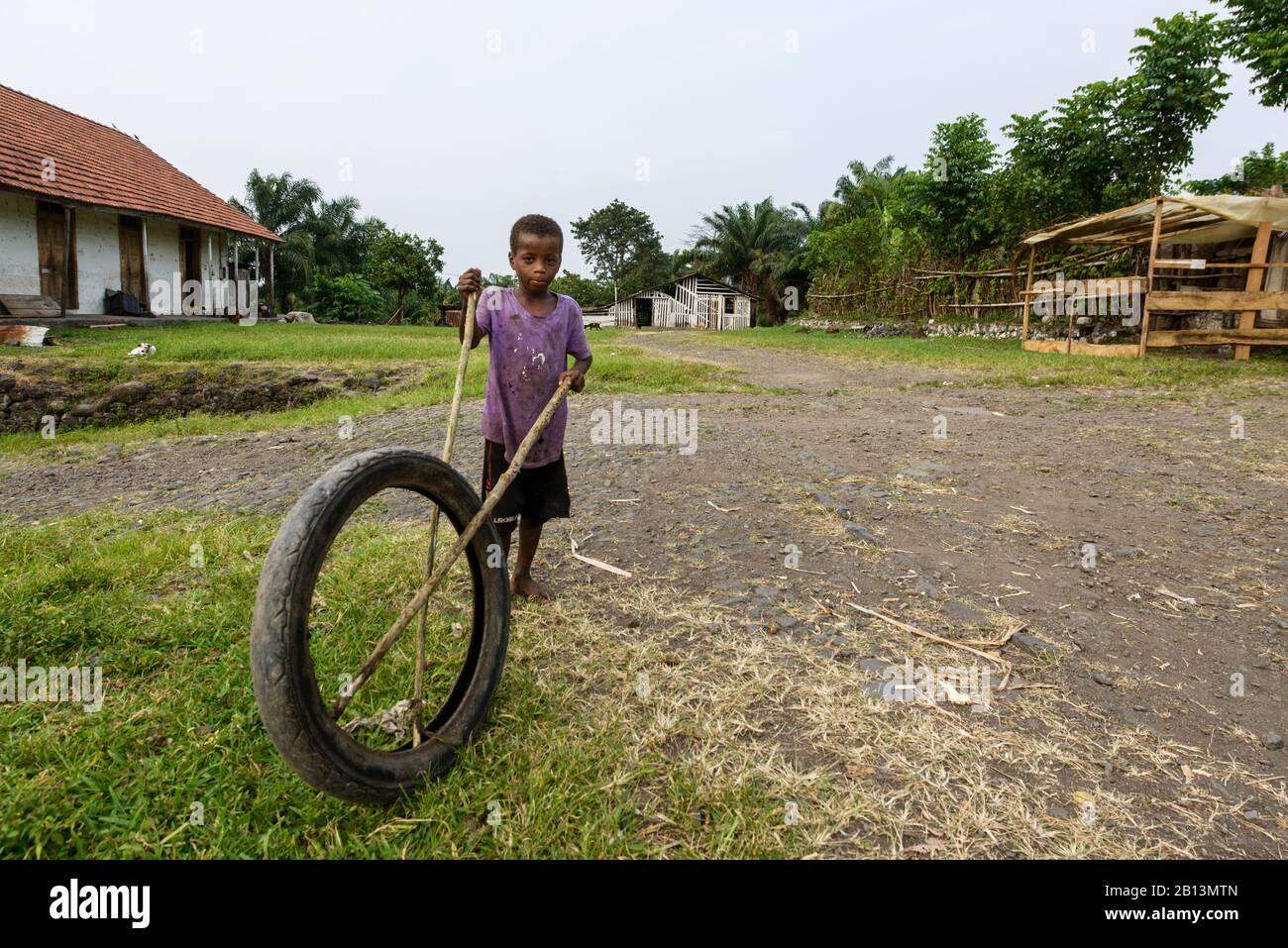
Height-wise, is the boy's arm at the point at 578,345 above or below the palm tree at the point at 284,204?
below

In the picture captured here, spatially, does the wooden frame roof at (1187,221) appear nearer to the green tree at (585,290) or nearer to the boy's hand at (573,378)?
the boy's hand at (573,378)

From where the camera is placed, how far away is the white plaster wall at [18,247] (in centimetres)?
1352

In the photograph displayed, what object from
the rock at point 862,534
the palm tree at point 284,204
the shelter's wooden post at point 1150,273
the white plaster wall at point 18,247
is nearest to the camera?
the rock at point 862,534

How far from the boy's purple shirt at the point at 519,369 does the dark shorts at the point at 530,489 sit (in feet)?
0.22

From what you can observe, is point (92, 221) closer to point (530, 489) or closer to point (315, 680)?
point (530, 489)

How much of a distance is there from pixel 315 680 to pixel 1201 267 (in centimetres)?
1471

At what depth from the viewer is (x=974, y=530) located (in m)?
3.64

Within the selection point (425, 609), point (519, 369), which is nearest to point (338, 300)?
point (519, 369)

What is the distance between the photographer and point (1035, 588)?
296 cm

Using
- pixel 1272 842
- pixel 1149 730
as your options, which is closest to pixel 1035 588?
pixel 1149 730

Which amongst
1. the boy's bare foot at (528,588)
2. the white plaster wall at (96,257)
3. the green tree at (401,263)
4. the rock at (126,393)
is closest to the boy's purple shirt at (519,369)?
the boy's bare foot at (528,588)

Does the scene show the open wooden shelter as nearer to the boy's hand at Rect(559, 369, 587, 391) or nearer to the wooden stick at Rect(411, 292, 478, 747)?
the boy's hand at Rect(559, 369, 587, 391)

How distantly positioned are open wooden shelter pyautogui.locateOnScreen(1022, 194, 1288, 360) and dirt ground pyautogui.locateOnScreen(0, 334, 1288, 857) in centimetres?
441

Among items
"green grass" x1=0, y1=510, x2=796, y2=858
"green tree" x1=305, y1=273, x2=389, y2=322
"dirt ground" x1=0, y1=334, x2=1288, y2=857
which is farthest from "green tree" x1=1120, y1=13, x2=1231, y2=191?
"green tree" x1=305, y1=273, x2=389, y2=322
